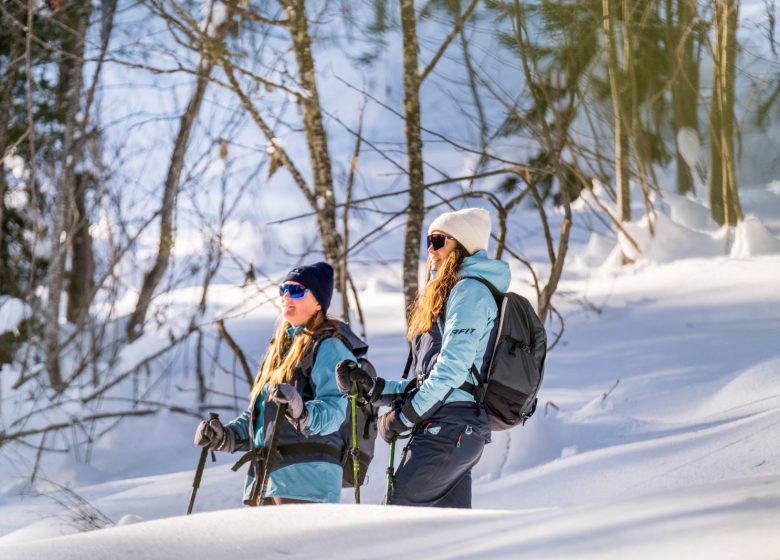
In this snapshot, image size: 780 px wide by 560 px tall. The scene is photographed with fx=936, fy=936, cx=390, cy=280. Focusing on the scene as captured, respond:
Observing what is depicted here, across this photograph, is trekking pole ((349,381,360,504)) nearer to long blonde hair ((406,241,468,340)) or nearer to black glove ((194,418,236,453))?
long blonde hair ((406,241,468,340))

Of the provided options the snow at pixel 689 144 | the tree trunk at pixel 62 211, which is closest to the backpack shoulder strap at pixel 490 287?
the tree trunk at pixel 62 211

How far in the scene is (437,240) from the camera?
12.0 feet

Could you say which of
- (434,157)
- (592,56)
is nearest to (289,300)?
(592,56)

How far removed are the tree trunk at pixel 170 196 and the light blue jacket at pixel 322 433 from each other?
6909 millimetres

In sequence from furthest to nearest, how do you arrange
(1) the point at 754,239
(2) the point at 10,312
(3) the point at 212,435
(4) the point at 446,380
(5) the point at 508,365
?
(1) the point at 754,239, (2) the point at 10,312, (3) the point at 212,435, (5) the point at 508,365, (4) the point at 446,380

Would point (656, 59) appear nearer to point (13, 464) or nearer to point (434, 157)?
point (13, 464)

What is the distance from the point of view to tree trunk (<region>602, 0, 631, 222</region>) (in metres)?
8.09

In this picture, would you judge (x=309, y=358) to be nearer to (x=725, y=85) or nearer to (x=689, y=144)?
(x=725, y=85)

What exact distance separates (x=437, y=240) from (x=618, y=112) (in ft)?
21.2

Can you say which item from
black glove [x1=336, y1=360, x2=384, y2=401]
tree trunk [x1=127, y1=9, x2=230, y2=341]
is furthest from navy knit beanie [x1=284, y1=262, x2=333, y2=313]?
tree trunk [x1=127, y1=9, x2=230, y2=341]

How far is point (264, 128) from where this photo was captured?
8.01 meters

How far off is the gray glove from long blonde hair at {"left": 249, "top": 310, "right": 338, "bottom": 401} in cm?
18

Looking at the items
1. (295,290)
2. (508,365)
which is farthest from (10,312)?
(508,365)

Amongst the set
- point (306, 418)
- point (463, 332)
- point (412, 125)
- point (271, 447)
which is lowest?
point (271, 447)
